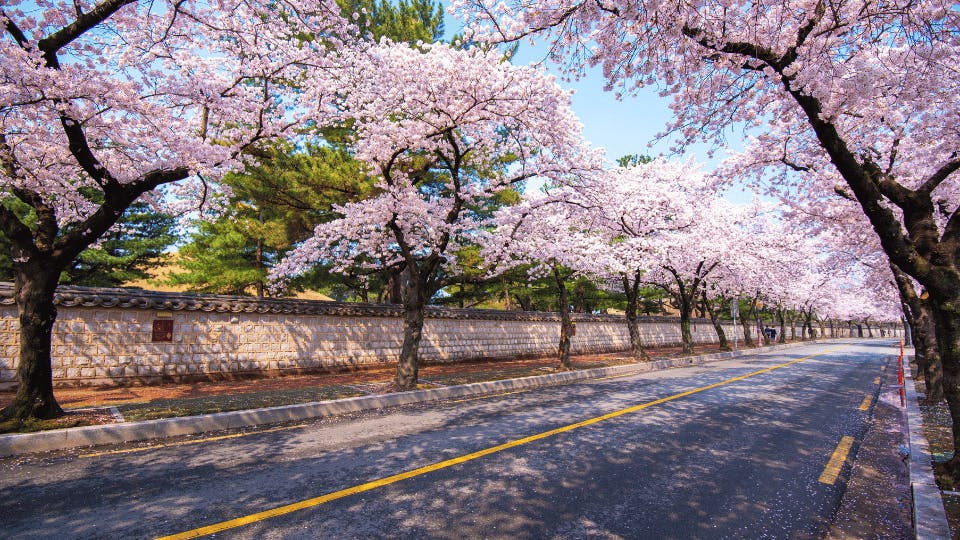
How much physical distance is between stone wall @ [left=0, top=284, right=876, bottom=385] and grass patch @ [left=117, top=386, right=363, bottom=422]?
3.13 meters

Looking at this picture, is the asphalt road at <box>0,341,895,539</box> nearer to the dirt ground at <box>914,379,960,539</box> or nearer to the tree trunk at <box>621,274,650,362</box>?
the dirt ground at <box>914,379,960,539</box>

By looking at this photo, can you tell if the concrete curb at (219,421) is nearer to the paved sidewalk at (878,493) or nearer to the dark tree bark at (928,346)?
the paved sidewalk at (878,493)

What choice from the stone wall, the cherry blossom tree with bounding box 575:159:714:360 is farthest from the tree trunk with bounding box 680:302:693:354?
the stone wall

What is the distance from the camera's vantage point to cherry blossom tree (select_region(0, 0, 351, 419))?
694 centimetres

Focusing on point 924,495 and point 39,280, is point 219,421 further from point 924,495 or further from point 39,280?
point 924,495

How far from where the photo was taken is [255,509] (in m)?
3.96

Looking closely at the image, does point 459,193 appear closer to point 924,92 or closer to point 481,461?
point 481,461

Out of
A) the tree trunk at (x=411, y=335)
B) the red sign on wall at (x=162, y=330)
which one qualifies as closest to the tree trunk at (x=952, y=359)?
the tree trunk at (x=411, y=335)

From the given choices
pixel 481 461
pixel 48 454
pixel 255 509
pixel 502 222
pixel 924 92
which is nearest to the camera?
pixel 255 509

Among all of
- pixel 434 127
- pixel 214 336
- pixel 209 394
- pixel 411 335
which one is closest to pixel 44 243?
pixel 209 394

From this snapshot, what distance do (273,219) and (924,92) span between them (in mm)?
19172

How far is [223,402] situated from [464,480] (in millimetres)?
6735

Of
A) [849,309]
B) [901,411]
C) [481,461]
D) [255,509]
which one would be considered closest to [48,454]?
[255,509]

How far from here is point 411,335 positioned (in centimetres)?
1184
